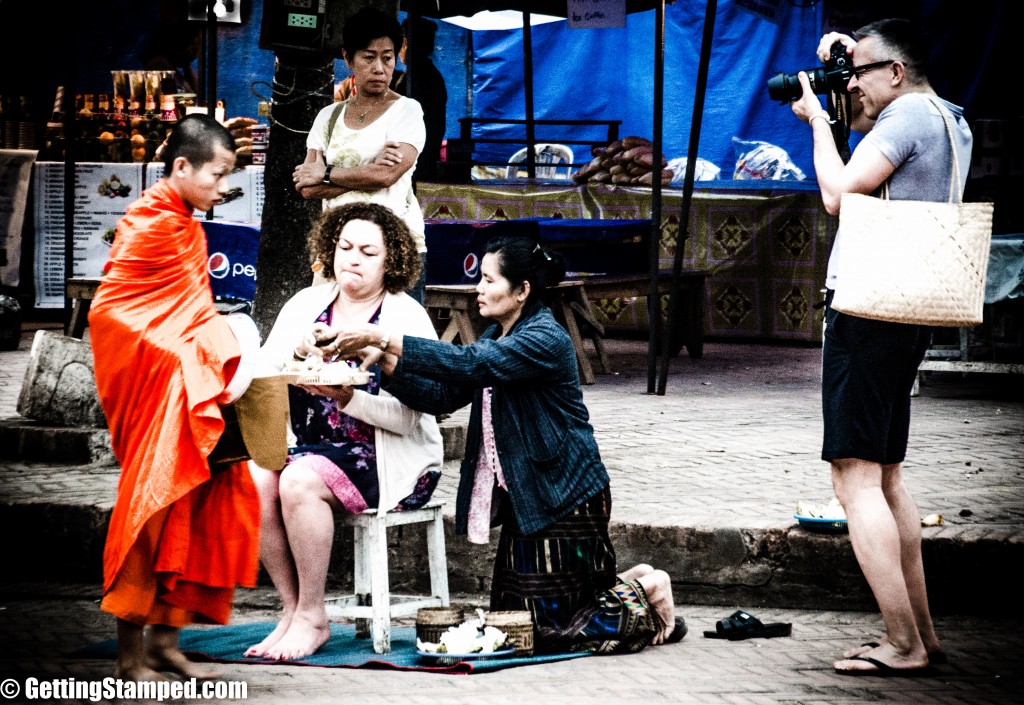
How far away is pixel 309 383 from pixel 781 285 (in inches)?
319

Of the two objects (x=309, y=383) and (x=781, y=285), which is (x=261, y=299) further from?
(x=781, y=285)

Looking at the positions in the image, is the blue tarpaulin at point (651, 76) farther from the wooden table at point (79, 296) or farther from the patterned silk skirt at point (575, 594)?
the patterned silk skirt at point (575, 594)

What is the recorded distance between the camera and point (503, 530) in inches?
186

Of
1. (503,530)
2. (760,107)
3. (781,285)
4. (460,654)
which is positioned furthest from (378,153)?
(760,107)

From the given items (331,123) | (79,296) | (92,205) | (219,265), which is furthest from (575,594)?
(92,205)

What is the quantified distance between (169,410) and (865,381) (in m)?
2.07

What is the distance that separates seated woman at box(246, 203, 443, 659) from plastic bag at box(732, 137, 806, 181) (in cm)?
826

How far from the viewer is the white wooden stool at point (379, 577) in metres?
4.54

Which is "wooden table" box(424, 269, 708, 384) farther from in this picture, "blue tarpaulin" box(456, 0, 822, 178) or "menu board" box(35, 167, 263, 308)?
"blue tarpaulin" box(456, 0, 822, 178)

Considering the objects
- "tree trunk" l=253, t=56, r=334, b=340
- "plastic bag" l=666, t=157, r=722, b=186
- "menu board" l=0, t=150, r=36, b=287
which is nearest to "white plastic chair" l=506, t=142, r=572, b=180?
"plastic bag" l=666, t=157, r=722, b=186

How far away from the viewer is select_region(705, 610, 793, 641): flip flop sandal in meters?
4.80

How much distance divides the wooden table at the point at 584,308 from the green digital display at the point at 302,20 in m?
2.70

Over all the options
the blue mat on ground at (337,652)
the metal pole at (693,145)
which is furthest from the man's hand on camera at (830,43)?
the metal pole at (693,145)

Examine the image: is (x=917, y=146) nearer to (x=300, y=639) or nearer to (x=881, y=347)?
(x=881, y=347)
